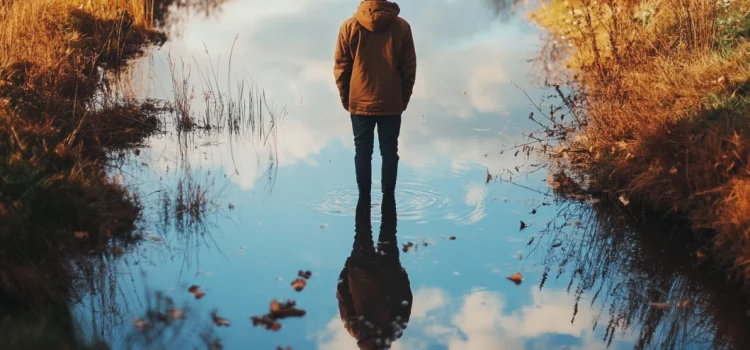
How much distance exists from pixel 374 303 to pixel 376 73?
113 inches

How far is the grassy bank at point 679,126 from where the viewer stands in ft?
23.1

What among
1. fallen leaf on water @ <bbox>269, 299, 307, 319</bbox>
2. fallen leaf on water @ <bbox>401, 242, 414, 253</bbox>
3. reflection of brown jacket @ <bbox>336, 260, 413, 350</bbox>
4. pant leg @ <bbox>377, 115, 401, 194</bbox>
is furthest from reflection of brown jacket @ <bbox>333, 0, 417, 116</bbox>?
fallen leaf on water @ <bbox>269, 299, 307, 319</bbox>

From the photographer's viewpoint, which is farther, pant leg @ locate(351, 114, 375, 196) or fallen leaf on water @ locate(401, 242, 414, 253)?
pant leg @ locate(351, 114, 375, 196)

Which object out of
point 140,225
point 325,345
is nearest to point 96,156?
point 140,225

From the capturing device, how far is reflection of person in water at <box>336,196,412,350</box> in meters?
5.62

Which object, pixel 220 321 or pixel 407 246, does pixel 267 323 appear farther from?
pixel 407 246

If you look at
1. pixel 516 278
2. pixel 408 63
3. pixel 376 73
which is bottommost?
pixel 516 278

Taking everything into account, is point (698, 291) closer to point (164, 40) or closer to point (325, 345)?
point (325, 345)

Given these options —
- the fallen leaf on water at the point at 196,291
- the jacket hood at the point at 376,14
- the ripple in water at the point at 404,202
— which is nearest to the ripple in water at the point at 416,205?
the ripple in water at the point at 404,202

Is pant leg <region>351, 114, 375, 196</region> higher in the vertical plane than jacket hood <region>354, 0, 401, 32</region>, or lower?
lower

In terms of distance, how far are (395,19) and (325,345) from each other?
12.4ft

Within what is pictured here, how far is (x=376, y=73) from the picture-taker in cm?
834

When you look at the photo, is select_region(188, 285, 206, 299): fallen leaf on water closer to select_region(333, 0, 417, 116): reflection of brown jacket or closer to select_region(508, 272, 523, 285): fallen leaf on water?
select_region(508, 272, 523, 285): fallen leaf on water

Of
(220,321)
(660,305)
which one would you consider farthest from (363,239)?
(660,305)
